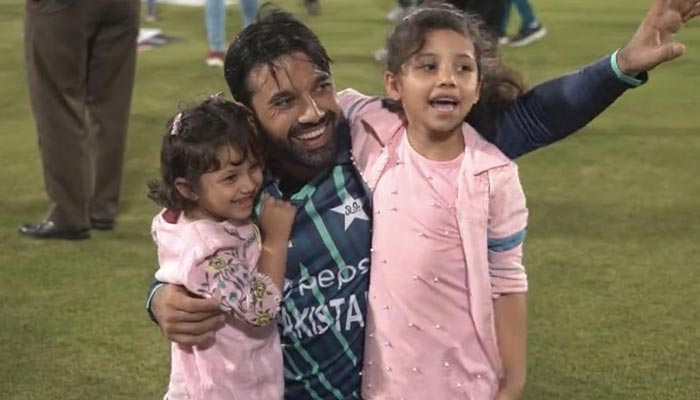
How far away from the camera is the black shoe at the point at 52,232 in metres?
4.46

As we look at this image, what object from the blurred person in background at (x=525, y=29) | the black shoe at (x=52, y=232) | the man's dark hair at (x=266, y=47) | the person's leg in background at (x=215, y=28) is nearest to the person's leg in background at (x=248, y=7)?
the person's leg in background at (x=215, y=28)

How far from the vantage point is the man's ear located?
5.81 ft

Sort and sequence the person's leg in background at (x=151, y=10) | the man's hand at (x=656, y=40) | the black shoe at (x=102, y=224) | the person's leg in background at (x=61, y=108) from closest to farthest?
the man's hand at (x=656, y=40) < the person's leg in background at (x=61, y=108) < the black shoe at (x=102, y=224) < the person's leg in background at (x=151, y=10)

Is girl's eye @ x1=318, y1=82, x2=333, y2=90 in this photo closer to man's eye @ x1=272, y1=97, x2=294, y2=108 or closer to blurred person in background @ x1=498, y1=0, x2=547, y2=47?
man's eye @ x1=272, y1=97, x2=294, y2=108

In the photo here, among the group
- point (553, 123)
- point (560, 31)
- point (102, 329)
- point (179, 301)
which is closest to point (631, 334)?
point (102, 329)

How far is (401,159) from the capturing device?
5.87 feet

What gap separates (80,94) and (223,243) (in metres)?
2.88

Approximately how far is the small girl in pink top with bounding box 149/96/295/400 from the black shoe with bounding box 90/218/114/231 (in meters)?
2.83

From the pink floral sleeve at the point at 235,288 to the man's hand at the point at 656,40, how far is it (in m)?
0.63

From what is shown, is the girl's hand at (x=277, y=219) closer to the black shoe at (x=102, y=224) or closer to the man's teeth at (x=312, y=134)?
the man's teeth at (x=312, y=134)

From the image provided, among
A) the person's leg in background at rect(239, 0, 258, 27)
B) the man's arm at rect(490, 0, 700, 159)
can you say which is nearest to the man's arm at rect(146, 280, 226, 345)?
the man's arm at rect(490, 0, 700, 159)

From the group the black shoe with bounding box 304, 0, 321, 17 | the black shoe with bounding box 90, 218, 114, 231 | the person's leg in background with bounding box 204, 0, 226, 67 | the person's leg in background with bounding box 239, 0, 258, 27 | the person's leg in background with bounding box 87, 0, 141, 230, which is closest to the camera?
the person's leg in background with bounding box 87, 0, 141, 230

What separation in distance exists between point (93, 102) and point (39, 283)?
883 millimetres

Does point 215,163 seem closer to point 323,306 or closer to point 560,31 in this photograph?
point 323,306
